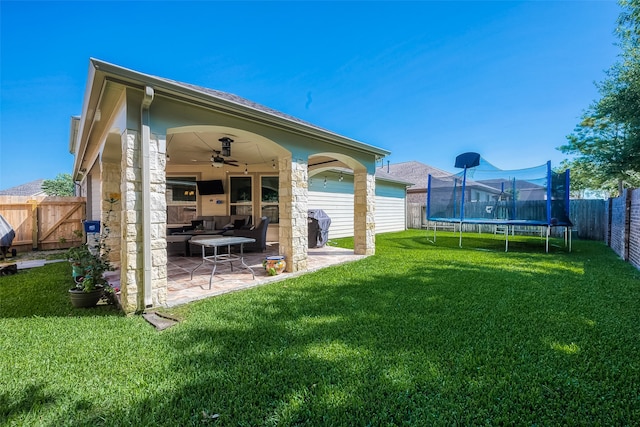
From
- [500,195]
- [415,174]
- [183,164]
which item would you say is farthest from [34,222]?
[415,174]

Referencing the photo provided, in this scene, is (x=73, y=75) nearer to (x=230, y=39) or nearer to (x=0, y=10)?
(x=0, y=10)

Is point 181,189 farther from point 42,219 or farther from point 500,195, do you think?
point 500,195

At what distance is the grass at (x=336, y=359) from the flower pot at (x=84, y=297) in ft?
0.40

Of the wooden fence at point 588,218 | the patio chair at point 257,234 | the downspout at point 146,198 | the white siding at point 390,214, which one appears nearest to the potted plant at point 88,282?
the downspout at point 146,198

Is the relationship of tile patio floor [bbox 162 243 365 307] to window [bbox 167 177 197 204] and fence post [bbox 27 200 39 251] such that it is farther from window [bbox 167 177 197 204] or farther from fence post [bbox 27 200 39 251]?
fence post [bbox 27 200 39 251]

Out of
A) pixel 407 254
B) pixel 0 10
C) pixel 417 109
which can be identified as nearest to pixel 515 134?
pixel 417 109

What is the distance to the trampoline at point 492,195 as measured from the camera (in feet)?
27.9

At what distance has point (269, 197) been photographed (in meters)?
9.70

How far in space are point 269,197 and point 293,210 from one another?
4.74m

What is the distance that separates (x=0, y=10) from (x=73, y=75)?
452 centimetres

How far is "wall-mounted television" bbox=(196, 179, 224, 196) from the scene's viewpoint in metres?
9.42

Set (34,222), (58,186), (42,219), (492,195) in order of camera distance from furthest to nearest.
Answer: (58,186) → (492,195) → (42,219) → (34,222)

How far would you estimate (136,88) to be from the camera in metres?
3.29

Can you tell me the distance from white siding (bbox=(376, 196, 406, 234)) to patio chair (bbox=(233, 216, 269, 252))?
23.4 ft
